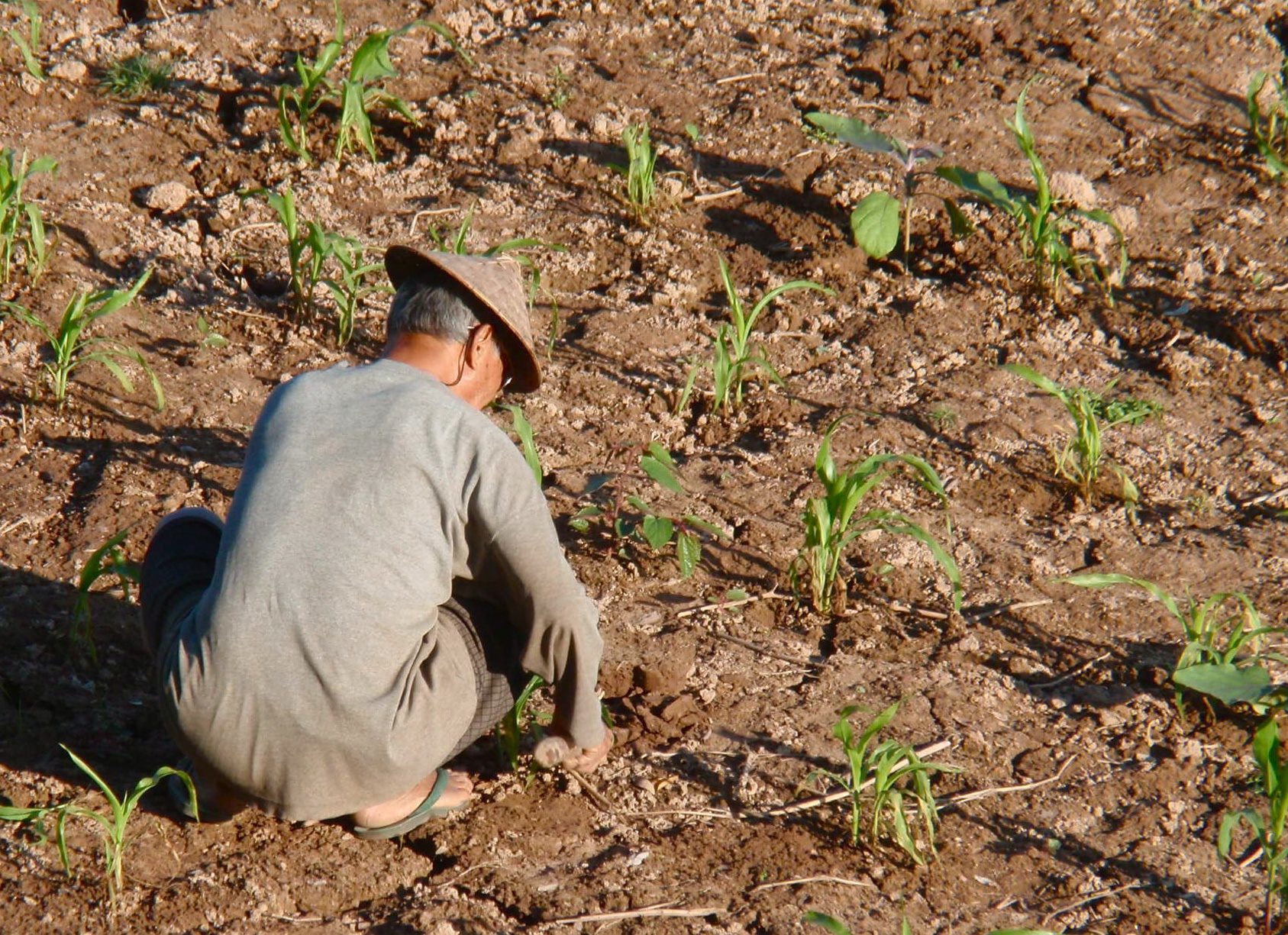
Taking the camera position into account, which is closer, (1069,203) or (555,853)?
(555,853)

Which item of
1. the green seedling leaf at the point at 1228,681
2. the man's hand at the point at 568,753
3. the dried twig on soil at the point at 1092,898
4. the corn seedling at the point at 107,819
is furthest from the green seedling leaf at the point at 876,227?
the corn seedling at the point at 107,819

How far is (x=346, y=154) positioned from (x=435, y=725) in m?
3.06

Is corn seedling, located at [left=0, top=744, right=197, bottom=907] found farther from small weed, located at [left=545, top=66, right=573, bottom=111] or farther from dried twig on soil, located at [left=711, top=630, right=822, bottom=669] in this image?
small weed, located at [left=545, top=66, right=573, bottom=111]

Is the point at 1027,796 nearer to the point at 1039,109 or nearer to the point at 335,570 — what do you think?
the point at 335,570

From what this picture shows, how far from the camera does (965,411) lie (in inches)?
176

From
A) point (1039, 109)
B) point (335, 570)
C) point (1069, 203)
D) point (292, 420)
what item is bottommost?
point (335, 570)

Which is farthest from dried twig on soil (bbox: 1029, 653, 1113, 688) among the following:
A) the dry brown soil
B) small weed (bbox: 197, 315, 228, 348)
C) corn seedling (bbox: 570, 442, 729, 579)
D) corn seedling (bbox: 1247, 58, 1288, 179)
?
A: small weed (bbox: 197, 315, 228, 348)

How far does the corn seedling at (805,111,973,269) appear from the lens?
15.9 feet

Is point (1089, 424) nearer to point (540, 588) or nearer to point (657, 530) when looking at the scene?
point (657, 530)

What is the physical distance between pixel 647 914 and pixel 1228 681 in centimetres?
154

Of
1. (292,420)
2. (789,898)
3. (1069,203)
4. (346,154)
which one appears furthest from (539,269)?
(789,898)

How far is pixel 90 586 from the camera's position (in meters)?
3.64

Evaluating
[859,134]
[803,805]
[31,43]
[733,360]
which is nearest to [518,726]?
[803,805]

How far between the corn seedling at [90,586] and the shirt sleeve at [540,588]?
104 cm
